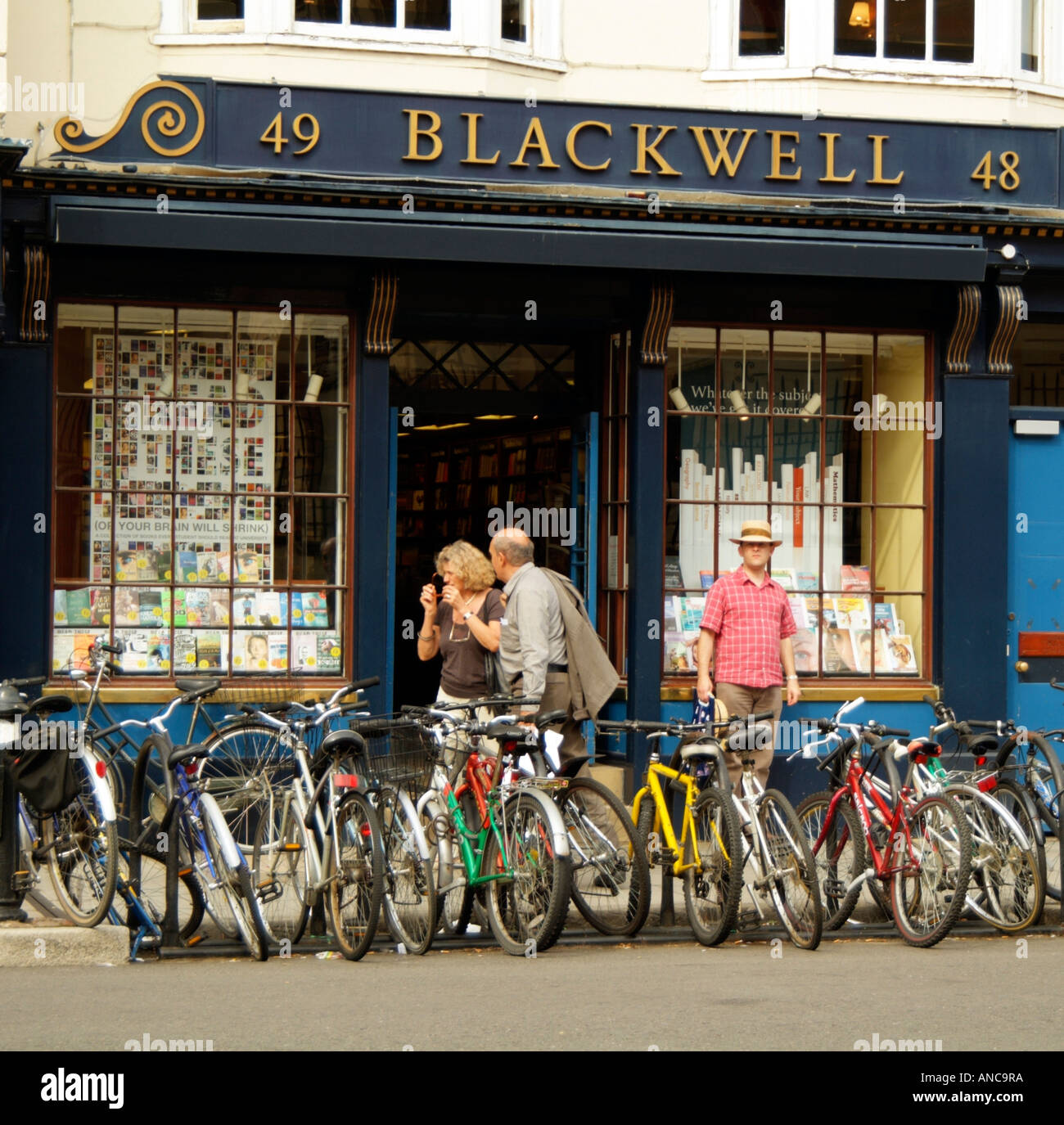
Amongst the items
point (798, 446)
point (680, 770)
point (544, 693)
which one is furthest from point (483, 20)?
point (680, 770)

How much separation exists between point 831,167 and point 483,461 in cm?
351

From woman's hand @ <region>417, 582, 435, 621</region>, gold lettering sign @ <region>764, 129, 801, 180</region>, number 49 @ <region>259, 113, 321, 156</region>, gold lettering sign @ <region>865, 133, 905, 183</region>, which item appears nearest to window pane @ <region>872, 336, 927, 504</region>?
gold lettering sign @ <region>865, 133, 905, 183</region>

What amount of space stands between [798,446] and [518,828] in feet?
16.1

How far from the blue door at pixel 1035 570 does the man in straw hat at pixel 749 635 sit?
220 centimetres

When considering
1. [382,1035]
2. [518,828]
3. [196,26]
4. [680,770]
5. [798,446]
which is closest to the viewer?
[382,1035]

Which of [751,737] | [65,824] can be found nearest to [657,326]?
[751,737]

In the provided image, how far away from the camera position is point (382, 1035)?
652 cm

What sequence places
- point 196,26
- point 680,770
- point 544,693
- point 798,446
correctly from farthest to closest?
point 798,446 < point 196,26 < point 544,693 < point 680,770

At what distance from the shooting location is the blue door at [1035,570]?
12.6 metres

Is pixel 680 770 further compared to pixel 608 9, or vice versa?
pixel 608 9

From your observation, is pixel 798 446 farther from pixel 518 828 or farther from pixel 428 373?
pixel 518 828

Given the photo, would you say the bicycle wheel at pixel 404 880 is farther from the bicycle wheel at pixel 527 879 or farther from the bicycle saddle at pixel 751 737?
the bicycle saddle at pixel 751 737

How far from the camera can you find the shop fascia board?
36.1 ft

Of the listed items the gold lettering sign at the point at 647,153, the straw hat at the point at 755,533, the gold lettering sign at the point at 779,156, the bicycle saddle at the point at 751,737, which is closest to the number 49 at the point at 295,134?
the gold lettering sign at the point at 647,153
